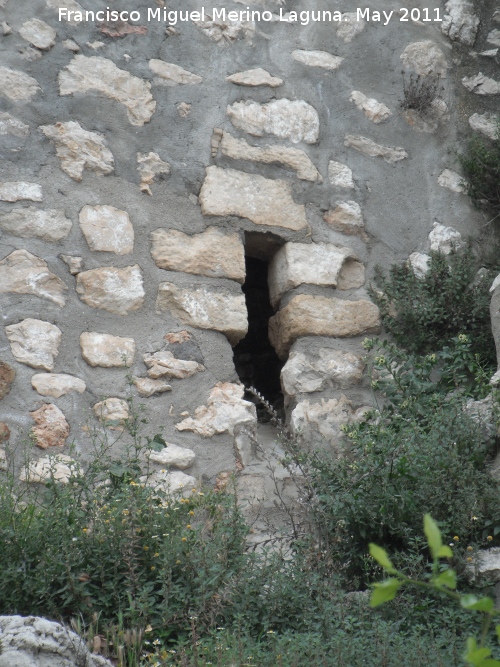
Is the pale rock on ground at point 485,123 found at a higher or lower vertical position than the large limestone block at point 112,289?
higher

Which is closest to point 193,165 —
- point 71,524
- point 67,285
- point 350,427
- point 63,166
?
point 63,166

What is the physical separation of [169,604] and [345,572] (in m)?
0.69

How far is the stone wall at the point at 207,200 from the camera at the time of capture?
133 inches

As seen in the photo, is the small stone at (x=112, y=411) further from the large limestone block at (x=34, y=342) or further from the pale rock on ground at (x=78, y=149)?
the pale rock on ground at (x=78, y=149)

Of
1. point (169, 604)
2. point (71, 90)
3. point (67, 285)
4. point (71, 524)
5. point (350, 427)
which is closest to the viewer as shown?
point (169, 604)

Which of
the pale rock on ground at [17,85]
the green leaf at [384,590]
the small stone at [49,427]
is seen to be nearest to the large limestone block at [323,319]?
the small stone at [49,427]

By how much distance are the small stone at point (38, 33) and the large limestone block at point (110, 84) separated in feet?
0.47

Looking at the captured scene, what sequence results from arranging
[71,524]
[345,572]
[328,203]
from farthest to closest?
[328,203] < [345,572] < [71,524]

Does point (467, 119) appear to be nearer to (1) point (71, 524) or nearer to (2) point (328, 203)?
(2) point (328, 203)

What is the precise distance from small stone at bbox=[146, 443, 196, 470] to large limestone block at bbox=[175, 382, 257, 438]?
9 centimetres

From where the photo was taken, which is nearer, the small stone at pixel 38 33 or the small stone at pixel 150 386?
the small stone at pixel 150 386

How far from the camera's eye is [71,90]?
12.5ft

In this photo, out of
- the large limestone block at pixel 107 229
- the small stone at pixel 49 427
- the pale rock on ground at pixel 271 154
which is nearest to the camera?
the small stone at pixel 49 427

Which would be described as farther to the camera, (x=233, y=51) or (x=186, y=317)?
(x=233, y=51)
